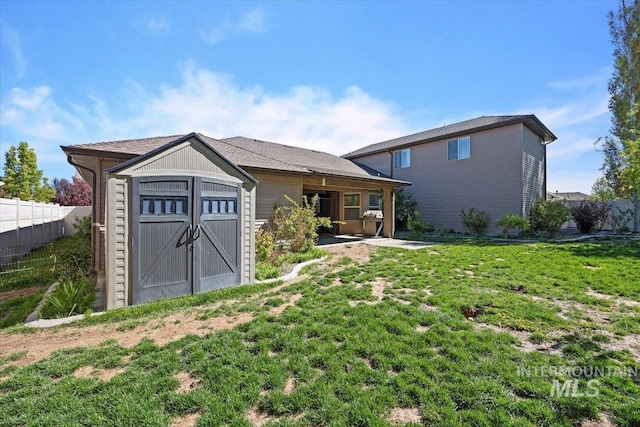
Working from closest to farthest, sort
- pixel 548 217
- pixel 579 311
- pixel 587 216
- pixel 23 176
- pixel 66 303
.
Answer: pixel 579 311
pixel 66 303
pixel 548 217
pixel 587 216
pixel 23 176

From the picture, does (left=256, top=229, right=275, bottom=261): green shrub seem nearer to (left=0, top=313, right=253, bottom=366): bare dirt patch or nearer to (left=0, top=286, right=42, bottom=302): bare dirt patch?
(left=0, top=313, right=253, bottom=366): bare dirt patch

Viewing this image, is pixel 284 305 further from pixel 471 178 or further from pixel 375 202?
pixel 471 178

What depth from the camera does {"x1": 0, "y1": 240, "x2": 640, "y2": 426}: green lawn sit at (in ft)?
7.14

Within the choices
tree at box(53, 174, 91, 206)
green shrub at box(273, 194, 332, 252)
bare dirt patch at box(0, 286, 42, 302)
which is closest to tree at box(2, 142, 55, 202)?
tree at box(53, 174, 91, 206)

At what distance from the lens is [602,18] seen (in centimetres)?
1636

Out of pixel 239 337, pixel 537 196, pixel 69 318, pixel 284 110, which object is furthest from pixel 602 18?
pixel 69 318

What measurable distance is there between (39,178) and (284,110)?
77.1 ft

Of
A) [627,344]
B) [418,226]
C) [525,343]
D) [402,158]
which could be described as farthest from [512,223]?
[525,343]

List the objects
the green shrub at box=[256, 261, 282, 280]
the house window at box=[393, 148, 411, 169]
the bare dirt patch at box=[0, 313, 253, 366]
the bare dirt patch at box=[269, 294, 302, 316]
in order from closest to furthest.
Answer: the bare dirt patch at box=[0, 313, 253, 366] < the bare dirt patch at box=[269, 294, 302, 316] < the green shrub at box=[256, 261, 282, 280] < the house window at box=[393, 148, 411, 169]

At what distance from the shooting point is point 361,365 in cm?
278

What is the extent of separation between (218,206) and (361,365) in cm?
400

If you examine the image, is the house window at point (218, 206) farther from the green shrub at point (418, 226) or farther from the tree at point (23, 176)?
the tree at point (23, 176)

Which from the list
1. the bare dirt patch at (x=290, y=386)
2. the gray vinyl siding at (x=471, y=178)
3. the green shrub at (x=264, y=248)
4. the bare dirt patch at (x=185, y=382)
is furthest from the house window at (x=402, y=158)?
the bare dirt patch at (x=185, y=382)

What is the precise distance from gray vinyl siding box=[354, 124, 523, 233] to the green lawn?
395 inches
